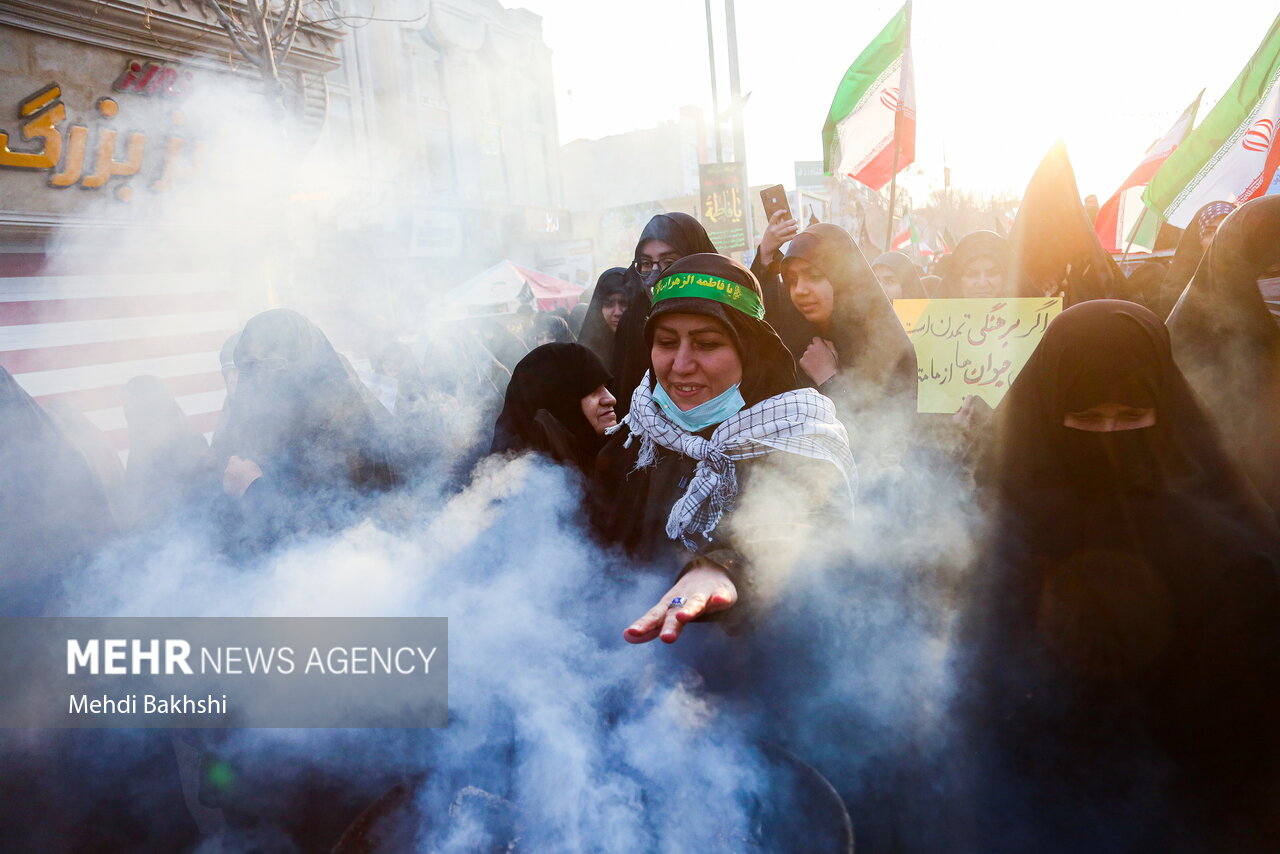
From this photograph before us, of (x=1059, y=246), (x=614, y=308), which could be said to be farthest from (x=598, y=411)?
(x=1059, y=246)

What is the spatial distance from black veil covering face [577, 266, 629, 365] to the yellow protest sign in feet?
5.40

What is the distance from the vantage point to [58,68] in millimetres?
6910

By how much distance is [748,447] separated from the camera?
172cm

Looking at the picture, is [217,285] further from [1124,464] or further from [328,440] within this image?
[1124,464]

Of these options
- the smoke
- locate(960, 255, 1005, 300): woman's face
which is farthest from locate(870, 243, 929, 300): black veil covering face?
the smoke

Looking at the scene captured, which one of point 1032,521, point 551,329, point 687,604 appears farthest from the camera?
point 551,329

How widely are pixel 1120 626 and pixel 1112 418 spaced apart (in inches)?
20.6

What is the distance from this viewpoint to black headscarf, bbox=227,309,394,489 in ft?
9.55

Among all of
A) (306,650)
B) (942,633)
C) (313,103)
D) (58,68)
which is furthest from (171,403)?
(313,103)

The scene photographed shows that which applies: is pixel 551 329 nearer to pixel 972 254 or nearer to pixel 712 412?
pixel 972 254

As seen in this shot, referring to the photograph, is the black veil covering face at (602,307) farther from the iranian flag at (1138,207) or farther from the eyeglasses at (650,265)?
the iranian flag at (1138,207)

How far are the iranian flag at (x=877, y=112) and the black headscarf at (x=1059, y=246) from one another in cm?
231

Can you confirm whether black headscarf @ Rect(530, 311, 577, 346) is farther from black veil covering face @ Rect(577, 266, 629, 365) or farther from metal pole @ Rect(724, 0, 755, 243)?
metal pole @ Rect(724, 0, 755, 243)

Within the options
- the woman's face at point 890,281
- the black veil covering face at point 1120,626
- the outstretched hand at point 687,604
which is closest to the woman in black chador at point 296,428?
the outstretched hand at point 687,604
